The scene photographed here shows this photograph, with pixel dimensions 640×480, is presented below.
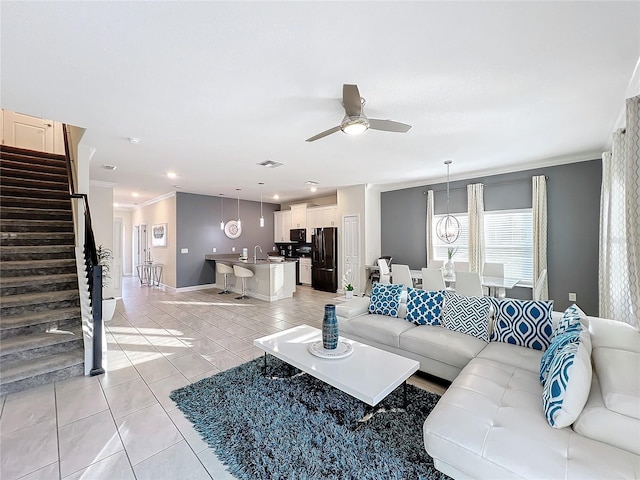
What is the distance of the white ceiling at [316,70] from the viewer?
1.63 meters

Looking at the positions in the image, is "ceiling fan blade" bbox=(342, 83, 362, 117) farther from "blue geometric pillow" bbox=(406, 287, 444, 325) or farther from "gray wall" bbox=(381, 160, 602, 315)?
"gray wall" bbox=(381, 160, 602, 315)

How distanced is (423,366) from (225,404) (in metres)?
1.91

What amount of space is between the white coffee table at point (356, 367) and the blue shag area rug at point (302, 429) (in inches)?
13.4

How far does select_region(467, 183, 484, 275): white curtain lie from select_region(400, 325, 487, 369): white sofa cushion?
3153mm

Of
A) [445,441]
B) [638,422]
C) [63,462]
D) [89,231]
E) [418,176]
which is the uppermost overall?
[418,176]

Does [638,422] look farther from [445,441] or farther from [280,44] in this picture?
[280,44]

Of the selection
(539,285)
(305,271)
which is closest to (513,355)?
(539,285)

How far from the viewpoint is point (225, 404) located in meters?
2.36

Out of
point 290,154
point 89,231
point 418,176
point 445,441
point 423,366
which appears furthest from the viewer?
point 418,176

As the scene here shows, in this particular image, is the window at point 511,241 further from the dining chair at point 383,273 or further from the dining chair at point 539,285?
the dining chair at point 383,273

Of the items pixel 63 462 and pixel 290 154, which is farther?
pixel 290 154

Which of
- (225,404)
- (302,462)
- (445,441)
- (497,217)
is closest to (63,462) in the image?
(225,404)

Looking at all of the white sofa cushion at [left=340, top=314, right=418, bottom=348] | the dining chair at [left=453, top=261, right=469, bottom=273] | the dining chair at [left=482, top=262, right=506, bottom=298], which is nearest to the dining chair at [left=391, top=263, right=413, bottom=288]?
the dining chair at [left=453, top=261, right=469, bottom=273]

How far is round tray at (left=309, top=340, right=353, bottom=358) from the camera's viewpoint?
7.68ft
